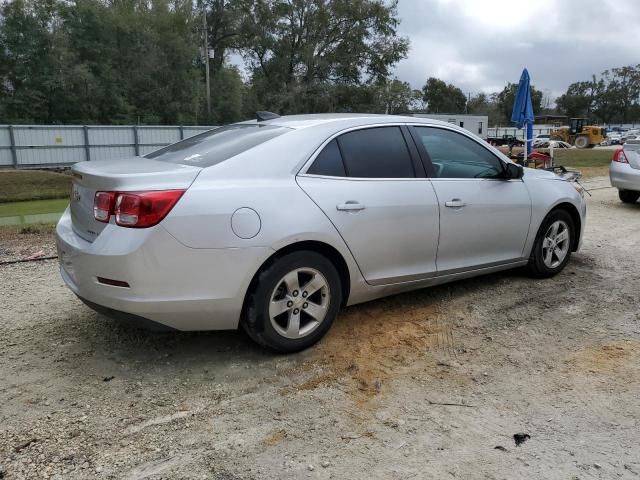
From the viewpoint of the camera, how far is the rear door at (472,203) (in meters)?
4.36

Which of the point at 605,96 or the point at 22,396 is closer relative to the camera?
the point at 22,396

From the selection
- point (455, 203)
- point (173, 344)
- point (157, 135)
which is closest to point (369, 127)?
point (455, 203)

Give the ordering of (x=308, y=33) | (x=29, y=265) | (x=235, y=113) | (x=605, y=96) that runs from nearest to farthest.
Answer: (x=29, y=265), (x=308, y=33), (x=235, y=113), (x=605, y=96)

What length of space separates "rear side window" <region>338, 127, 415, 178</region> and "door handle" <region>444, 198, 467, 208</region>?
1.19 feet

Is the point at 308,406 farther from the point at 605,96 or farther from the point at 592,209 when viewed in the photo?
the point at 605,96

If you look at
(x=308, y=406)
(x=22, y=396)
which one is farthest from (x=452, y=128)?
(x=22, y=396)

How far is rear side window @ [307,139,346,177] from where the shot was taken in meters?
3.73

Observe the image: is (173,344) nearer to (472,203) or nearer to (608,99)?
(472,203)

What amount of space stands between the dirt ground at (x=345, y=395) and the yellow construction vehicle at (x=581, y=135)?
51504mm

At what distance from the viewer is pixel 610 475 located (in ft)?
8.23

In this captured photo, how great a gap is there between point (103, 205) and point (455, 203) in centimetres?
256

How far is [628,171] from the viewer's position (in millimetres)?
10492

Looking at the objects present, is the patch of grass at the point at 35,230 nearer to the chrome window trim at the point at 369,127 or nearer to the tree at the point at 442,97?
the chrome window trim at the point at 369,127

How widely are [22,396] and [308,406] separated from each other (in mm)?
1620
